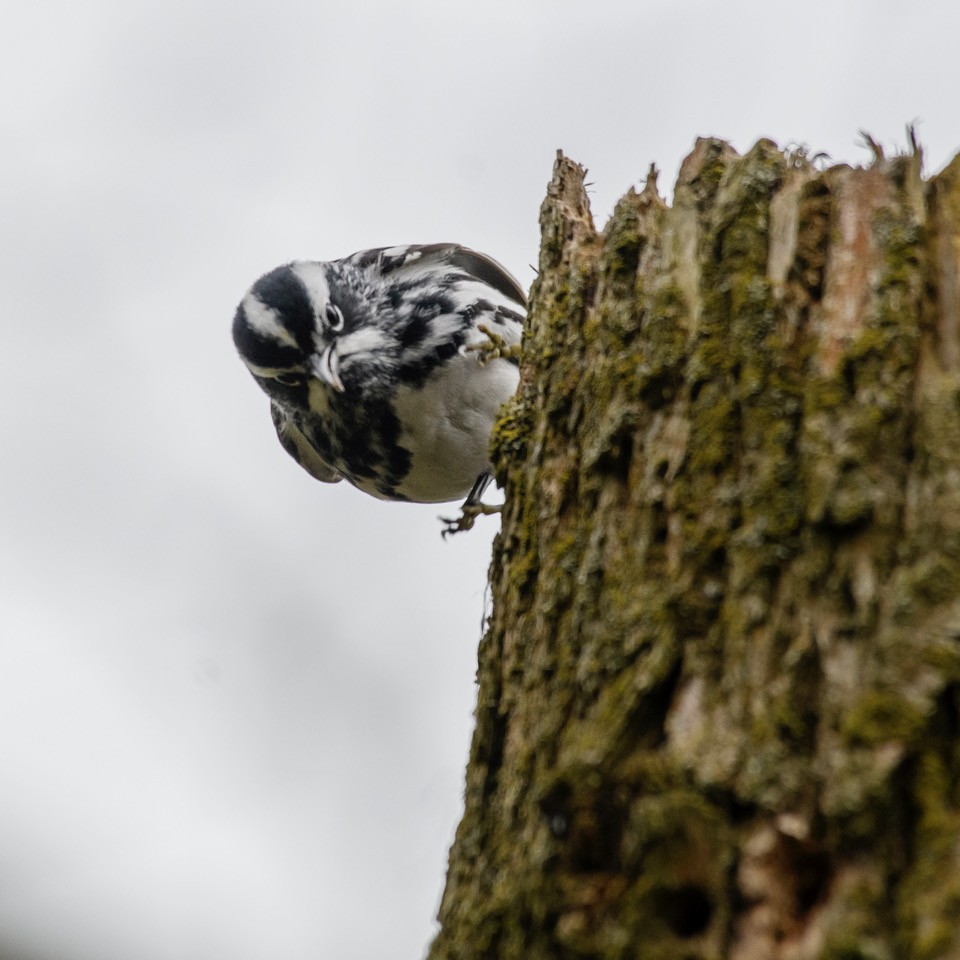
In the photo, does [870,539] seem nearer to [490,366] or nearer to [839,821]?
[839,821]

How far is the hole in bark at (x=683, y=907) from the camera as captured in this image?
1716mm

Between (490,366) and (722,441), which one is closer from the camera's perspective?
(722,441)

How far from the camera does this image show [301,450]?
6.28 meters

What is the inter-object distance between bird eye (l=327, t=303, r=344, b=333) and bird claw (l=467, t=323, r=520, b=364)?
0.66 m

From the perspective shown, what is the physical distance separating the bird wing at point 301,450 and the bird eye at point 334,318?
2.54ft

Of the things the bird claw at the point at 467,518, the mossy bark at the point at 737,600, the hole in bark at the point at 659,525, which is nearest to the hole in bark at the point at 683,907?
the mossy bark at the point at 737,600

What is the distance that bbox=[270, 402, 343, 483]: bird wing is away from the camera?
610 cm

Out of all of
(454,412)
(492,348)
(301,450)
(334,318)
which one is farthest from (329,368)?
(301,450)

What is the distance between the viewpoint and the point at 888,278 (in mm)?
2148

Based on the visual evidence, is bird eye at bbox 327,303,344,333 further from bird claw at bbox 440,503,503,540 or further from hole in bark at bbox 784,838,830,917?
hole in bark at bbox 784,838,830,917

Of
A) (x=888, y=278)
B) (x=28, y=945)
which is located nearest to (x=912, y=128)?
(x=888, y=278)

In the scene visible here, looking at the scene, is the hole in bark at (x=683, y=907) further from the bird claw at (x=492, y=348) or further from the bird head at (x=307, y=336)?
the bird head at (x=307, y=336)

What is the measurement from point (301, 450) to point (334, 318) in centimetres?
113

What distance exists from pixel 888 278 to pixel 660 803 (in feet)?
3.33
